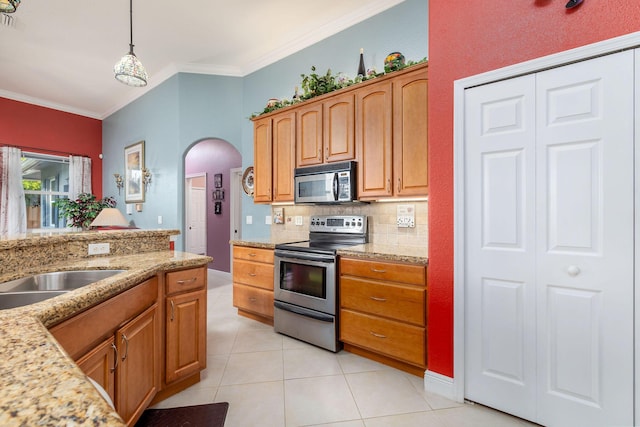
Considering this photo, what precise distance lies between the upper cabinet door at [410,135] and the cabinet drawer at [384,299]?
782 mm

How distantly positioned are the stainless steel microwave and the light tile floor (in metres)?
1.35

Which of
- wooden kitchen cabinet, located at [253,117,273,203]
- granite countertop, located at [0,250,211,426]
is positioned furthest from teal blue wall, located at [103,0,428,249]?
granite countertop, located at [0,250,211,426]

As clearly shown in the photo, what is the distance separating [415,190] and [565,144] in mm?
1016

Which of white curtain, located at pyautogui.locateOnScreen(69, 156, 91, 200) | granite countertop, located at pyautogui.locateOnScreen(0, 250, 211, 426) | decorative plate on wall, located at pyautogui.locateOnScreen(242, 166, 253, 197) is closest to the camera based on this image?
granite countertop, located at pyautogui.locateOnScreen(0, 250, 211, 426)

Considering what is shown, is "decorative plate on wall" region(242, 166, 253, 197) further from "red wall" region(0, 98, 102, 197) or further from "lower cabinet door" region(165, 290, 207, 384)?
"red wall" region(0, 98, 102, 197)

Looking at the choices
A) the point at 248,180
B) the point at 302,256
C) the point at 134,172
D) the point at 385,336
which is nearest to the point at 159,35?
the point at 248,180

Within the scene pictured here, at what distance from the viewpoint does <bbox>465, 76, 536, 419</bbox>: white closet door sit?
5.53 ft

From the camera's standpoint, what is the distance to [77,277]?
171cm

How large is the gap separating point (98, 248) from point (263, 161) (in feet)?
6.23

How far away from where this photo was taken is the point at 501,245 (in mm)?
1769

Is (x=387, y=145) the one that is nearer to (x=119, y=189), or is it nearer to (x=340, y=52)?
(x=340, y=52)

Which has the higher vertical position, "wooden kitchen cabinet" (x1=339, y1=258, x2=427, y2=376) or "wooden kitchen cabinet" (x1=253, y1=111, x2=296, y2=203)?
"wooden kitchen cabinet" (x1=253, y1=111, x2=296, y2=203)

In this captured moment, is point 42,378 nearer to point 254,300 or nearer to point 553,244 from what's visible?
point 553,244

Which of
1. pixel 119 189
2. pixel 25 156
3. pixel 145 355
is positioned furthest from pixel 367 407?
pixel 25 156
